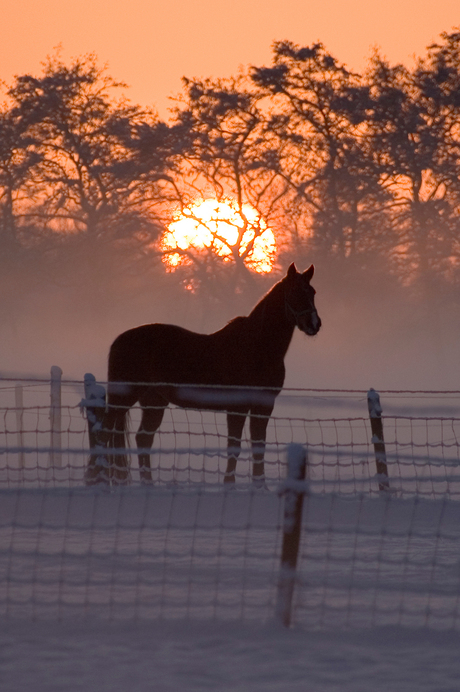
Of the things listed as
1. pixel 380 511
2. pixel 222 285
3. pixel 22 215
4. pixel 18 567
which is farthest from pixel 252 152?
pixel 18 567

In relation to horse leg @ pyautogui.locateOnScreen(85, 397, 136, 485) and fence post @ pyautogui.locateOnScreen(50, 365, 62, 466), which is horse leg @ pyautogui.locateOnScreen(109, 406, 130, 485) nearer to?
horse leg @ pyautogui.locateOnScreen(85, 397, 136, 485)

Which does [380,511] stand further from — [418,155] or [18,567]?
[418,155]

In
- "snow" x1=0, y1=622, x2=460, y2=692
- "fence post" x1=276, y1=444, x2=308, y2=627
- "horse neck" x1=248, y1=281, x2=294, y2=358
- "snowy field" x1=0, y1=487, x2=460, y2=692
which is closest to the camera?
"snow" x1=0, y1=622, x2=460, y2=692

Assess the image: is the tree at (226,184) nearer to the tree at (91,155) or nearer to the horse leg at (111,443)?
the tree at (91,155)

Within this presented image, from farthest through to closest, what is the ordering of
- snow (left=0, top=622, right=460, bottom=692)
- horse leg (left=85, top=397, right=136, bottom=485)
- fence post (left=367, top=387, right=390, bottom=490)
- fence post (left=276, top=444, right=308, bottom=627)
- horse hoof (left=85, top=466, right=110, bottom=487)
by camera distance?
fence post (left=367, top=387, right=390, bottom=490) < horse leg (left=85, top=397, right=136, bottom=485) < horse hoof (left=85, top=466, right=110, bottom=487) < fence post (left=276, top=444, right=308, bottom=627) < snow (left=0, top=622, right=460, bottom=692)

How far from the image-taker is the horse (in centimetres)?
942

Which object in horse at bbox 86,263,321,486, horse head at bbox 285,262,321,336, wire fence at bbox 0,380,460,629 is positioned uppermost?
horse head at bbox 285,262,321,336

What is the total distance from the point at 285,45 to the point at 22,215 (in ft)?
27.7

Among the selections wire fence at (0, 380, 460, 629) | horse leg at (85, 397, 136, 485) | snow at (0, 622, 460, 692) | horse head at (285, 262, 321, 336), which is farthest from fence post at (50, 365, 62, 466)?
snow at (0, 622, 460, 692)

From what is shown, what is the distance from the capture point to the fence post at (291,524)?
457cm

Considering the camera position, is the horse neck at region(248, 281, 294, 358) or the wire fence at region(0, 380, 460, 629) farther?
the horse neck at region(248, 281, 294, 358)

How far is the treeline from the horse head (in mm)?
14785

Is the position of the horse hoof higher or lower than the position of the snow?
higher

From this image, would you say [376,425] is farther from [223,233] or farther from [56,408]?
[223,233]
